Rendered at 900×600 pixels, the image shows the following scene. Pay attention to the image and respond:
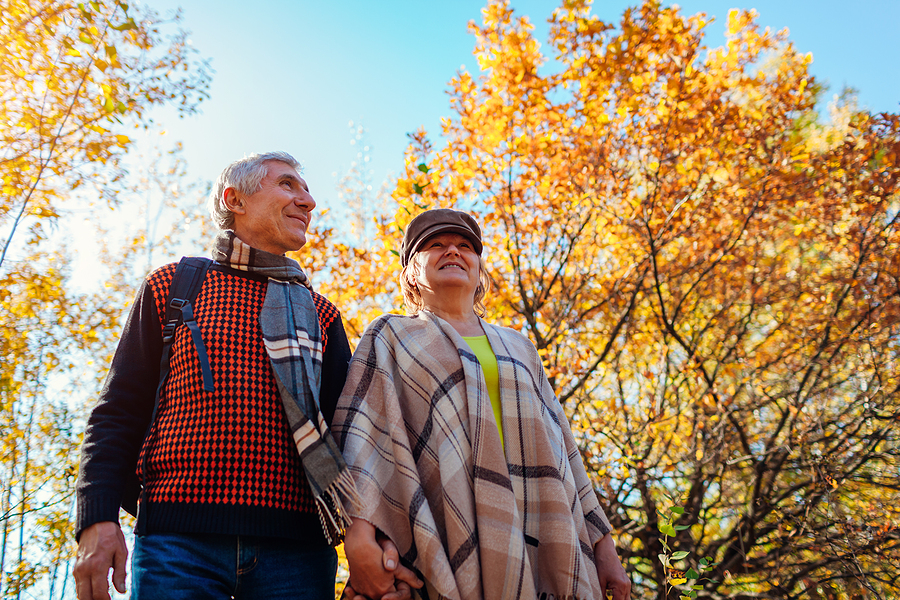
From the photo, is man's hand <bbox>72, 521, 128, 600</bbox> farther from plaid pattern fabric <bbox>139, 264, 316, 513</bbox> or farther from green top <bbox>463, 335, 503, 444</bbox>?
green top <bbox>463, 335, 503, 444</bbox>

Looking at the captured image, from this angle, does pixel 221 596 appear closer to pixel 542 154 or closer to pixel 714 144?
pixel 542 154

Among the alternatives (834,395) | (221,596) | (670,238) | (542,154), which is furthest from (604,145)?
(221,596)

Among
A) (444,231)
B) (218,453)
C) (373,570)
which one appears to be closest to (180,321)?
(218,453)

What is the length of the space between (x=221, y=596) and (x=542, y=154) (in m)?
4.24

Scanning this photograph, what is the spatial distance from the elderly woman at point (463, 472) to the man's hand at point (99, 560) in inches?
22.6

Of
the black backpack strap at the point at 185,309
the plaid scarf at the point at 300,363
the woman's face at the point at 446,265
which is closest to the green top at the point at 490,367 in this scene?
the woman's face at the point at 446,265

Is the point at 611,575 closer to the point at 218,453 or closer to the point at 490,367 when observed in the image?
the point at 490,367

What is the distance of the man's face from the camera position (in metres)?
1.98

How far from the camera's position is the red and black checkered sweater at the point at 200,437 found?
4.57 ft

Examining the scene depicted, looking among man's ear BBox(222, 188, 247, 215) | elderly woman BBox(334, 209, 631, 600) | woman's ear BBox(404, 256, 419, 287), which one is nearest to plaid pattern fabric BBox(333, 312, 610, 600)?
elderly woman BBox(334, 209, 631, 600)

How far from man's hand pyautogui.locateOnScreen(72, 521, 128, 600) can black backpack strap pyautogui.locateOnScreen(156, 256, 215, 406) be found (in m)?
0.31

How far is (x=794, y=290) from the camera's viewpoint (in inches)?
219

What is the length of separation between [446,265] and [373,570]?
1113mm

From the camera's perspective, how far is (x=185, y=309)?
164 centimetres
